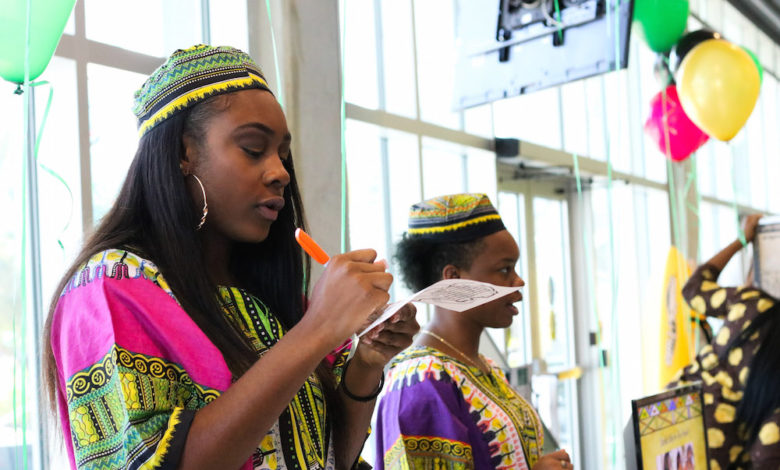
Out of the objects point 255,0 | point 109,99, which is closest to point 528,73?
point 255,0

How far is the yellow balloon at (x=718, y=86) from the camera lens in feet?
11.0

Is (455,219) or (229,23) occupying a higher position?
(229,23)

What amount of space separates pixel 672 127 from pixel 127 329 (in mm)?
3609

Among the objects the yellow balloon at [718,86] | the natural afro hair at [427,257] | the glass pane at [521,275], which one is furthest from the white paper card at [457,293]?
the glass pane at [521,275]

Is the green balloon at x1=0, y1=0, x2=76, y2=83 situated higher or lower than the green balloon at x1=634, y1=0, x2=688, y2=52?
Result: lower

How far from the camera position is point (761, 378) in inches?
94.2

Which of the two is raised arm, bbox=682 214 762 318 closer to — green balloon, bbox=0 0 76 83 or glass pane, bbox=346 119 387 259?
glass pane, bbox=346 119 387 259

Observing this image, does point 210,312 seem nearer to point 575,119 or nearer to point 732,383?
point 732,383

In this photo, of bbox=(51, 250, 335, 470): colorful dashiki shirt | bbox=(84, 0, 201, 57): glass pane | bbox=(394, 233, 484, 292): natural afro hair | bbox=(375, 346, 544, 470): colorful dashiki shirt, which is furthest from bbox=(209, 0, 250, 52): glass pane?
bbox=(51, 250, 335, 470): colorful dashiki shirt

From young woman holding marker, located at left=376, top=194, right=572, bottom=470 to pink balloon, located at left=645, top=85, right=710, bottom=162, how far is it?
7.69 ft

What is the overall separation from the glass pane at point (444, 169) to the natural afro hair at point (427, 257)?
162cm

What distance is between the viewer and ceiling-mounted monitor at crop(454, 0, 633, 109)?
231 centimetres

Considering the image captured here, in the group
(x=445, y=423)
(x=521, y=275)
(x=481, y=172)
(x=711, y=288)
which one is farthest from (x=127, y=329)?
(x=521, y=275)

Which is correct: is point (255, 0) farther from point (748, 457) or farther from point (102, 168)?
point (748, 457)
